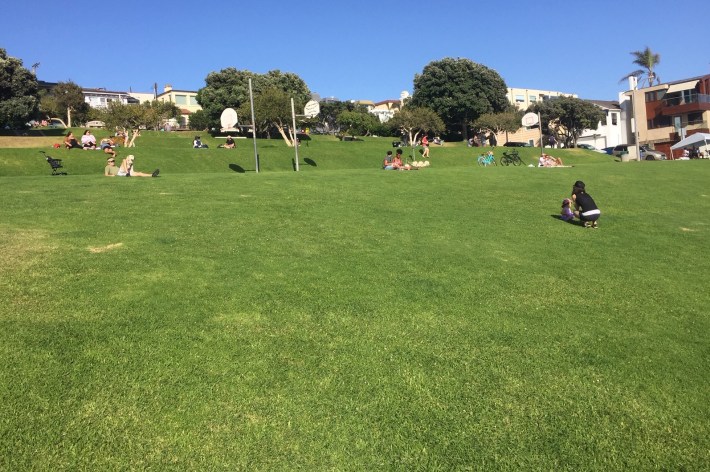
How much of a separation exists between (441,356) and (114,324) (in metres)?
3.72

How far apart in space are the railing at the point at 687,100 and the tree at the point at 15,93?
79.7m

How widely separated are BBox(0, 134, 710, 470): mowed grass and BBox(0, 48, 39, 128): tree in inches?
1807

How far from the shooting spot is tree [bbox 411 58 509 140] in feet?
249

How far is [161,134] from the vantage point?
61.6 metres

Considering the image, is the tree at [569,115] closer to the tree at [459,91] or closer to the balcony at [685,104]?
the tree at [459,91]

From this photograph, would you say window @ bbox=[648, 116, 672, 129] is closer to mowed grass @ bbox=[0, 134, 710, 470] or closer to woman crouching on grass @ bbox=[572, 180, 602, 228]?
woman crouching on grass @ bbox=[572, 180, 602, 228]

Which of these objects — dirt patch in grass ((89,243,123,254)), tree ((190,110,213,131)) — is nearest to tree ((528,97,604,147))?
tree ((190,110,213,131))

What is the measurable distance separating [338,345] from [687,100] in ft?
265

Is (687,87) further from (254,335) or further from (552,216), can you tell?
(254,335)

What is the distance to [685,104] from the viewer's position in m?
69.3

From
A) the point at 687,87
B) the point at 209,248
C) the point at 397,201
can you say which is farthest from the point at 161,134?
the point at 687,87

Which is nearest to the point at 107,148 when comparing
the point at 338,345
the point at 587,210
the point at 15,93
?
the point at 587,210

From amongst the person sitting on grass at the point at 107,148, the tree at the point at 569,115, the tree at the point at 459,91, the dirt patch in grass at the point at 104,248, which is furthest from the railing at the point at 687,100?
the dirt patch in grass at the point at 104,248

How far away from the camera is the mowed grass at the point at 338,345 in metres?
4.30
